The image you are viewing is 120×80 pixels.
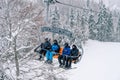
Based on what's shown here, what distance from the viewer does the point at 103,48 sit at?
314 feet

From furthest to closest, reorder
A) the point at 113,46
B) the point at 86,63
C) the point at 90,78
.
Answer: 1. the point at 113,46
2. the point at 86,63
3. the point at 90,78

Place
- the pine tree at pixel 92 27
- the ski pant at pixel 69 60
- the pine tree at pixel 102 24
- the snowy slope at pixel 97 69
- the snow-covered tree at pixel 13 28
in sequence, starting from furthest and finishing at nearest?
the pine tree at pixel 92 27 → the pine tree at pixel 102 24 → the snowy slope at pixel 97 69 → the ski pant at pixel 69 60 → the snow-covered tree at pixel 13 28

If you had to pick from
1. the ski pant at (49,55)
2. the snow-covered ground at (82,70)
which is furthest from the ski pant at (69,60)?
the ski pant at (49,55)

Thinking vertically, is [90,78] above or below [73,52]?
below

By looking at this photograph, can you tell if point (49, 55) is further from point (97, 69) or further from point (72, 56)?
point (97, 69)

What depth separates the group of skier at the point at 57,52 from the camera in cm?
1936

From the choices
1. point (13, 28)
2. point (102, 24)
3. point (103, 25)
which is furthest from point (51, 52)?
point (103, 25)

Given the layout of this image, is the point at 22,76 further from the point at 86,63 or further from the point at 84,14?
the point at 84,14

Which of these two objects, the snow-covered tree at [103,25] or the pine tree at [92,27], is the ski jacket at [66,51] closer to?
the snow-covered tree at [103,25]

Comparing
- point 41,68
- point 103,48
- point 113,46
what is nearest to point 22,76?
point 41,68

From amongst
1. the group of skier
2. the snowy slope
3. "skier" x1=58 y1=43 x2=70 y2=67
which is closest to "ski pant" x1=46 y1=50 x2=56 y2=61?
the group of skier

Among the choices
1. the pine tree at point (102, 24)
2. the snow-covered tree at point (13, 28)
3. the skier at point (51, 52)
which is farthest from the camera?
the pine tree at point (102, 24)

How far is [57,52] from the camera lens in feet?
65.6

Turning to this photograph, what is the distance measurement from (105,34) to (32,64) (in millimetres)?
88951
